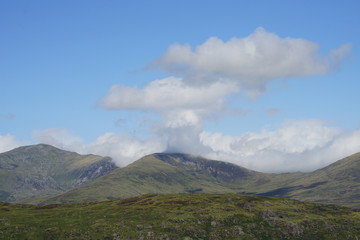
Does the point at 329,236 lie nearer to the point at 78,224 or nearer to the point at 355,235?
the point at 355,235

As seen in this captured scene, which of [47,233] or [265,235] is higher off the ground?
[47,233]

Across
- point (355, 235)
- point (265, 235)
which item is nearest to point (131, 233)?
point (265, 235)

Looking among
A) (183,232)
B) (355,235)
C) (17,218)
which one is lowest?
(355,235)

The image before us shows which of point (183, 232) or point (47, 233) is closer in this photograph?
point (47, 233)

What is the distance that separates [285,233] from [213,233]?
38.1 metres

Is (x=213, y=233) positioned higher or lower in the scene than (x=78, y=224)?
lower

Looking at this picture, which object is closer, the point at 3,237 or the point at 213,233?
the point at 3,237

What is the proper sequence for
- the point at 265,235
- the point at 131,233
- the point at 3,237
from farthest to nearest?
the point at 265,235, the point at 131,233, the point at 3,237

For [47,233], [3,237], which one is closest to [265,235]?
[47,233]

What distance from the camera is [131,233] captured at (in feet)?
603

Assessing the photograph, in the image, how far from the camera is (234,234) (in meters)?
194

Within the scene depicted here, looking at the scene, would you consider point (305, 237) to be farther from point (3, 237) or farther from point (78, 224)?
point (3, 237)

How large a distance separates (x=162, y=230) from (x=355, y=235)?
9834 cm

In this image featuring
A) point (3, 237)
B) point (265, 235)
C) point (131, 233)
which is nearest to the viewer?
point (3, 237)
